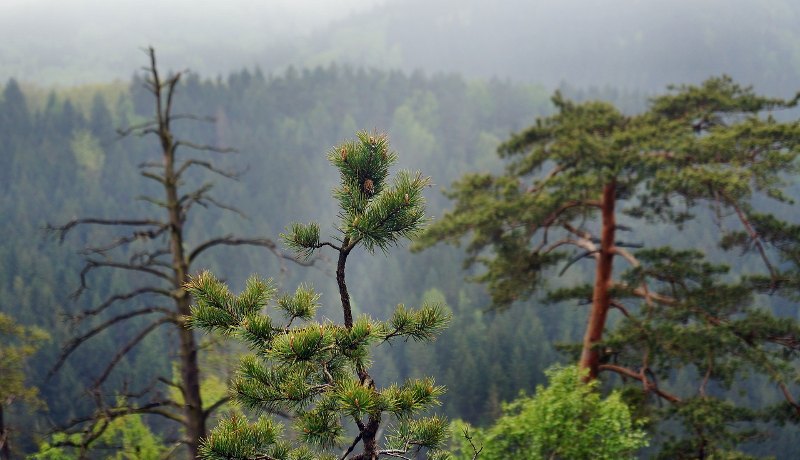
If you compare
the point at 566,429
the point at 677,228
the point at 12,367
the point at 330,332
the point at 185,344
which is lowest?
the point at 12,367

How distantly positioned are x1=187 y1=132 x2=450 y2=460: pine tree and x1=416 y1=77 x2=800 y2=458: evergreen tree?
6.41 m

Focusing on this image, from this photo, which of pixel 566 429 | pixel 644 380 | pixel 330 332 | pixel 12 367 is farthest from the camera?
pixel 12 367

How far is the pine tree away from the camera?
3.37 m

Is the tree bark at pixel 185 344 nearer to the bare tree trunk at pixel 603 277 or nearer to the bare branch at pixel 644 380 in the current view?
the bare branch at pixel 644 380

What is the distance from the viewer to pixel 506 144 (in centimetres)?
1369

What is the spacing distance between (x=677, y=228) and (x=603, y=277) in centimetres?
204

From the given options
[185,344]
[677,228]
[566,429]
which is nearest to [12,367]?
[185,344]

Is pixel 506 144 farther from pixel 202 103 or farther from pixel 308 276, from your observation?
pixel 202 103

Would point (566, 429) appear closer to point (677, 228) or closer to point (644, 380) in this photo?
point (644, 380)

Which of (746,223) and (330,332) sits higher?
(330,332)

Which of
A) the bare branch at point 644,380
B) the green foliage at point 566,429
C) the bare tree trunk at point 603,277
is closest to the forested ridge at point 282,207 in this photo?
the bare tree trunk at point 603,277

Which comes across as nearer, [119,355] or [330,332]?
[330,332]

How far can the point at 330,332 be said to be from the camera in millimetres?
3369

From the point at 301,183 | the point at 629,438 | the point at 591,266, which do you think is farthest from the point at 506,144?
the point at 301,183
